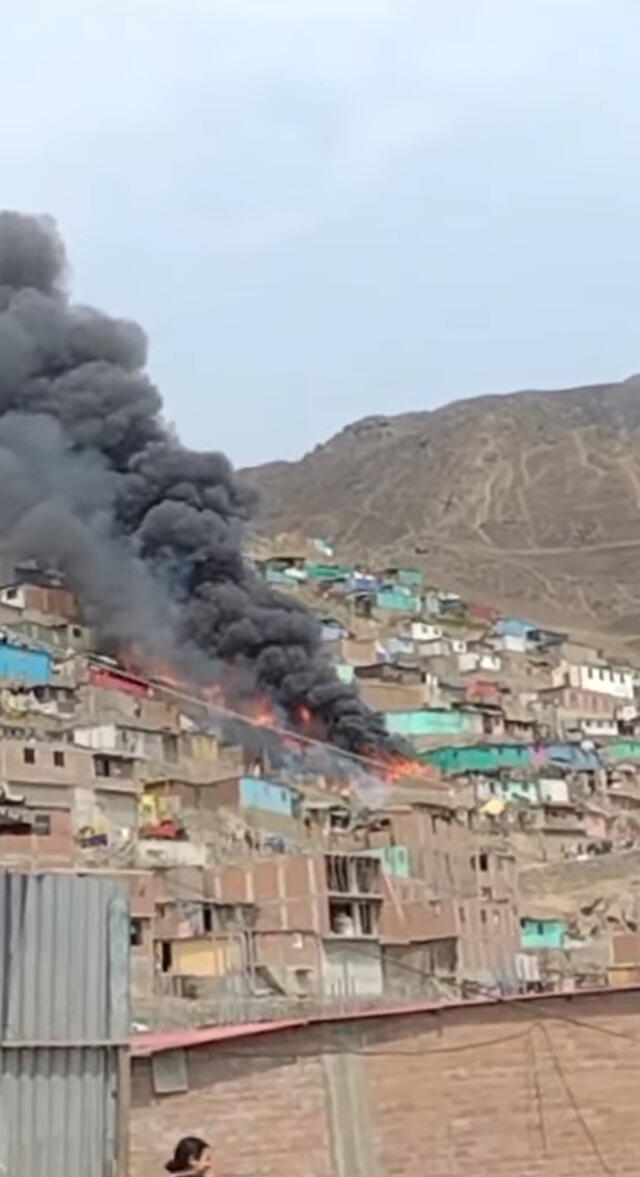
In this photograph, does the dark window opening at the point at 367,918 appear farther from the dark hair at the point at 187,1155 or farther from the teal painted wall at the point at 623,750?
the teal painted wall at the point at 623,750

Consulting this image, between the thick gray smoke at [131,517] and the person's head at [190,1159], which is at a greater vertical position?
the thick gray smoke at [131,517]

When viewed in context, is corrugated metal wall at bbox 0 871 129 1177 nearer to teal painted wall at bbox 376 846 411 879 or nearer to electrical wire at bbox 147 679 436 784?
teal painted wall at bbox 376 846 411 879

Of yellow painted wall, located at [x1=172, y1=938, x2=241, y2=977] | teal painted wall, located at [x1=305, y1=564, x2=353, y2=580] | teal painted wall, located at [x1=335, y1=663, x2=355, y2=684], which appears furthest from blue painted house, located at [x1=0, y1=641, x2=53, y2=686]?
teal painted wall, located at [x1=305, y1=564, x2=353, y2=580]

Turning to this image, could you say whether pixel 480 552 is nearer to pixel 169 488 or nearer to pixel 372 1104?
pixel 169 488

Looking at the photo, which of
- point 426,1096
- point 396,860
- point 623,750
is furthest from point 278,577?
point 426,1096

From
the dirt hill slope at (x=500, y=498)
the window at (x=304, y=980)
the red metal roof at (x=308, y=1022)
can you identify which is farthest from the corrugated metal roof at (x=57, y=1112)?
the dirt hill slope at (x=500, y=498)

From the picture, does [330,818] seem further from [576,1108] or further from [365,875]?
[576,1108]
